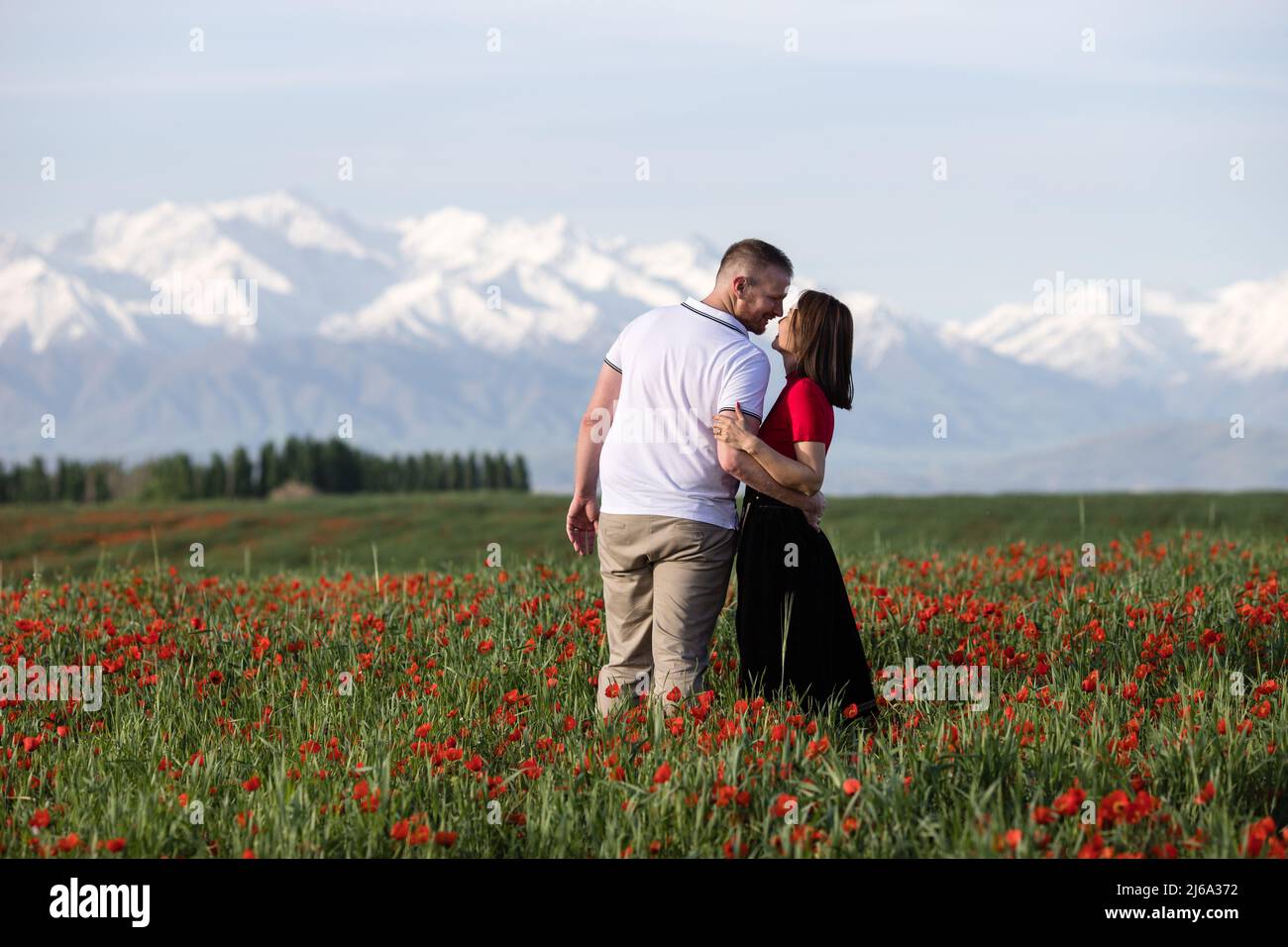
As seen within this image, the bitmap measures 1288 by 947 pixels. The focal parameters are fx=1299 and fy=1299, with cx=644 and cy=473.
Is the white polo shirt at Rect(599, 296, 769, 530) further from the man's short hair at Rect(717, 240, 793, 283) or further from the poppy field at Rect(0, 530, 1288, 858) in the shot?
the poppy field at Rect(0, 530, 1288, 858)

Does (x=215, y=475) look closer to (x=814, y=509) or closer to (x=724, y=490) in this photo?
(x=724, y=490)

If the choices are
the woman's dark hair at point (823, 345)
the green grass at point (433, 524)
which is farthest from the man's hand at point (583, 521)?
the green grass at point (433, 524)

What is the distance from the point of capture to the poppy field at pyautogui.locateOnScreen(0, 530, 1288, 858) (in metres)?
4.99

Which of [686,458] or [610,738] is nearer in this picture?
[610,738]

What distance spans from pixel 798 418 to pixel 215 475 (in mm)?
67925

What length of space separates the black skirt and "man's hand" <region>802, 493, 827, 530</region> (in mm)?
36

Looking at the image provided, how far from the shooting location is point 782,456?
20.1 ft

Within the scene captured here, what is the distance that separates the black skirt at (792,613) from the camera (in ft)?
21.3

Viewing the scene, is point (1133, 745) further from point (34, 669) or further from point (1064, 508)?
point (1064, 508)

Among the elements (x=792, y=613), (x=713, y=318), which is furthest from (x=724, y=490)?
(x=713, y=318)

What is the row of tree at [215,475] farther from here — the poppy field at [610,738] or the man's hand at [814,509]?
the man's hand at [814,509]

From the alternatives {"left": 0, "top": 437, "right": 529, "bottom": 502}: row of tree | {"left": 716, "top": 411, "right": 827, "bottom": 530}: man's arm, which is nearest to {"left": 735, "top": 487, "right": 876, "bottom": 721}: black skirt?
{"left": 716, "top": 411, "right": 827, "bottom": 530}: man's arm

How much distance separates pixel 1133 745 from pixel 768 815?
1790mm
